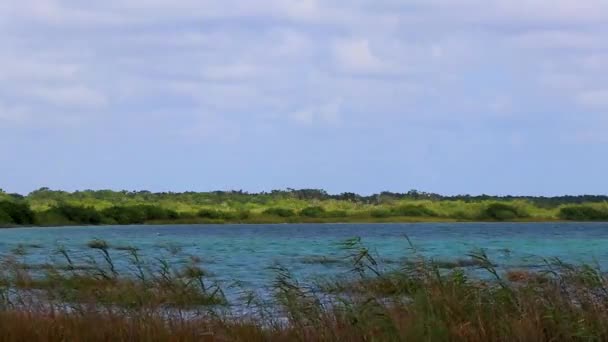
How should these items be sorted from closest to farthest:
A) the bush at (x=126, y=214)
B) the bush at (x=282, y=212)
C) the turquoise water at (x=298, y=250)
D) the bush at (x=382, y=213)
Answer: the turquoise water at (x=298, y=250), the bush at (x=126, y=214), the bush at (x=382, y=213), the bush at (x=282, y=212)

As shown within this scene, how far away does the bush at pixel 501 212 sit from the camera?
15725 cm

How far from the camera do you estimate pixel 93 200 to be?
520 ft

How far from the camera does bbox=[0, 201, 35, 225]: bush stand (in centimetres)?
13538

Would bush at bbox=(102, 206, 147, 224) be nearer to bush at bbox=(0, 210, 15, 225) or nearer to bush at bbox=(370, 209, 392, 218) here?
bush at bbox=(0, 210, 15, 225)

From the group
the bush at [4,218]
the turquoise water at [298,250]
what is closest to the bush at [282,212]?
the bush at [4,218]

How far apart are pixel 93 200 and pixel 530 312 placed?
150 metres

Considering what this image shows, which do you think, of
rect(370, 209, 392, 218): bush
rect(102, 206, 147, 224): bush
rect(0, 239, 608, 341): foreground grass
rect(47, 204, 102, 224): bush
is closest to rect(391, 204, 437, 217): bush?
rect(370, 209, 392, 218): bush

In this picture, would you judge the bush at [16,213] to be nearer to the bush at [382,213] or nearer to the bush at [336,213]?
the bush at [336,213]

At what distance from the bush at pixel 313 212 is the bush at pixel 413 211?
12.3 metres

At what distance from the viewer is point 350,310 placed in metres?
12.7

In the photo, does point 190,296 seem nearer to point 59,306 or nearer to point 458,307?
point 59,306

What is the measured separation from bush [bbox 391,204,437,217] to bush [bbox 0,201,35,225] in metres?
54.3

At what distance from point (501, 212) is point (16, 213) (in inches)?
2954

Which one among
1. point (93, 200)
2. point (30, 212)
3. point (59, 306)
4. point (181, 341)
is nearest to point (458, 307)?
point (181, 341)
